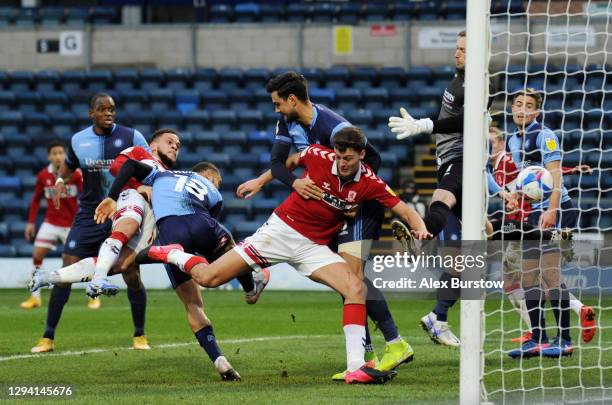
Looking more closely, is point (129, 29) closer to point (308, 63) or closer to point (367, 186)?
point (308, 63)

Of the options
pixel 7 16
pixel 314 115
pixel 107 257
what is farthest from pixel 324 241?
pixel 7 16

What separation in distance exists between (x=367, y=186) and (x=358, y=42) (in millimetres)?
16050

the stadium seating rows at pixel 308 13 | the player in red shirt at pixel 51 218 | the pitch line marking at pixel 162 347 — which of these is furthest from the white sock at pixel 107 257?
the stadium seating rows at pixel 308 13

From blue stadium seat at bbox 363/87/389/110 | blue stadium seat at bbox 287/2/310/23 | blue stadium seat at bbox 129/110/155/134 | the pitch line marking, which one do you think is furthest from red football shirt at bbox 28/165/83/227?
blue stadium seat at bbox 287/2/310/23

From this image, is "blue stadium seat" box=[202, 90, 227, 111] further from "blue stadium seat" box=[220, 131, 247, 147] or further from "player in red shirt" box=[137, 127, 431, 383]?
"player in red shirt" box=[137, 127, 431, 383]

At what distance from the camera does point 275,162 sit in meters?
7.55

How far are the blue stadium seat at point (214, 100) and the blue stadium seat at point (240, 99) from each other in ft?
0.49

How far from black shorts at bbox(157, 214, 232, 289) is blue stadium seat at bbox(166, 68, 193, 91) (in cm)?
1540

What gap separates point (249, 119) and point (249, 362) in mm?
13652

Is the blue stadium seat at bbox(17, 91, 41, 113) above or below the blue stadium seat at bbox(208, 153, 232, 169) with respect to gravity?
above

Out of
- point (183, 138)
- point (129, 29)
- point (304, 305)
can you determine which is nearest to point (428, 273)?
point (304, 305)

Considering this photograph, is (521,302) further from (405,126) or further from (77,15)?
(77,15)

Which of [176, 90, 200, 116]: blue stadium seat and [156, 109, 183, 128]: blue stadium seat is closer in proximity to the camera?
[156, 109, 183, 128]: blue stadium seat

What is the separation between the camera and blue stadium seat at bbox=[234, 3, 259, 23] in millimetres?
23719
